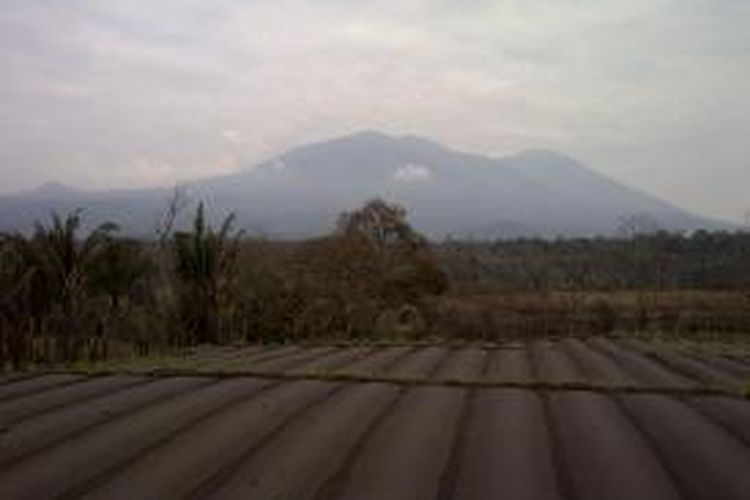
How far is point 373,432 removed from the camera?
575 centimetres

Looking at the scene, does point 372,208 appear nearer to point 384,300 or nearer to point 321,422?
point 384,300

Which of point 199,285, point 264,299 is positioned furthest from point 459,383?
point 264,299

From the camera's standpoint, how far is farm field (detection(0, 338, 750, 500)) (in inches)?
185

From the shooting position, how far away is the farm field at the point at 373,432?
15.4 ft

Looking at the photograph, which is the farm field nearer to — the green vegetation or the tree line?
the green vegetation

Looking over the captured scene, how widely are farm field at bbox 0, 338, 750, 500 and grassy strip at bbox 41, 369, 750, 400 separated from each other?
20 mm

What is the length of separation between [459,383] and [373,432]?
1806mm

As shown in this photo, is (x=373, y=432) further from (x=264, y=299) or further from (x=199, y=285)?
(x=264, y=299)

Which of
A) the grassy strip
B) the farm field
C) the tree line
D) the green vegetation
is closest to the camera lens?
the farm field

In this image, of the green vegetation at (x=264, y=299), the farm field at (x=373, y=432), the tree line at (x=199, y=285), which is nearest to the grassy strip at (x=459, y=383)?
the farm field at (x=373, y=432)

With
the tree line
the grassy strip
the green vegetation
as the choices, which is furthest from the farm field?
the tree line

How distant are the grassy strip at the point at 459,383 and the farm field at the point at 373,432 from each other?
2 centimetres

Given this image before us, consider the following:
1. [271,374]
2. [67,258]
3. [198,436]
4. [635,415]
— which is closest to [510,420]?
[635,415]

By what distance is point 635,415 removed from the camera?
6223 mm
